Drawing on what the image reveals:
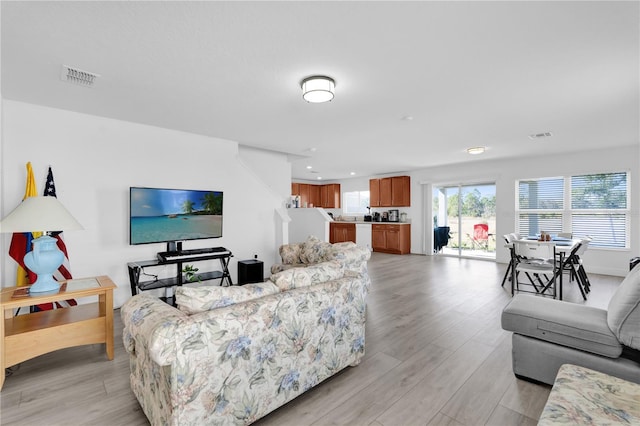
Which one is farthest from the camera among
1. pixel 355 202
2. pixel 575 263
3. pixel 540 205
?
pixel 355 202

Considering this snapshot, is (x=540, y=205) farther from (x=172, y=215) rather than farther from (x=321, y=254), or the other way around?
(x=172, y=215)

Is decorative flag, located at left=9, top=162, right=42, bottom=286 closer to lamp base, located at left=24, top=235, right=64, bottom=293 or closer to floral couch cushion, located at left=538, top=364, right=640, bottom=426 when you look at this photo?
lamp base, located at left=24, top=235, right=64, bottom=293

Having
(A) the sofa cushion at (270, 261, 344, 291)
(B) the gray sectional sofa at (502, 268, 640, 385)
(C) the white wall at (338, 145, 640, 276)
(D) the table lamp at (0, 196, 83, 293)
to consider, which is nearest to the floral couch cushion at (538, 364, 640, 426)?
(B) the gray sectional sofa at (502, 268, 640, 385)

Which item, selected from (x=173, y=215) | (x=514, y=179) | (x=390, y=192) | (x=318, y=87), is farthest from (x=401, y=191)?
(x=318, y=87)

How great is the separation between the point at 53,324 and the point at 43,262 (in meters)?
0.50

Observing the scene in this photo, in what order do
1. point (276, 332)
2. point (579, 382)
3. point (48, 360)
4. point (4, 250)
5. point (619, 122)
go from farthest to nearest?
point (619, 122) < point (4, 250) < point (48, 360) < point (276, 332) < point (579, 382)

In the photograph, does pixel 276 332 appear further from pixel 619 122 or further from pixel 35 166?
pixel 619 122

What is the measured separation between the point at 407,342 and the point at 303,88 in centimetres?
257

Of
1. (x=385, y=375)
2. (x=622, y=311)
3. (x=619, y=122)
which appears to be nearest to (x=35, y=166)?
(x=385, y=375)

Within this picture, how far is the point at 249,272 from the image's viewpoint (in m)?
4.39

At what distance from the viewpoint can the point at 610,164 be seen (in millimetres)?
5496

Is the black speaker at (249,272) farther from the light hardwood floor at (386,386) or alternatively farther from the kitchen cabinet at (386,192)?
the kitchen cabinet at (386,192)

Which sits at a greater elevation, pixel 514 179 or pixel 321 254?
pixel 514 179

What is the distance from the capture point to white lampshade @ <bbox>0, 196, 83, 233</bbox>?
7.11ft
